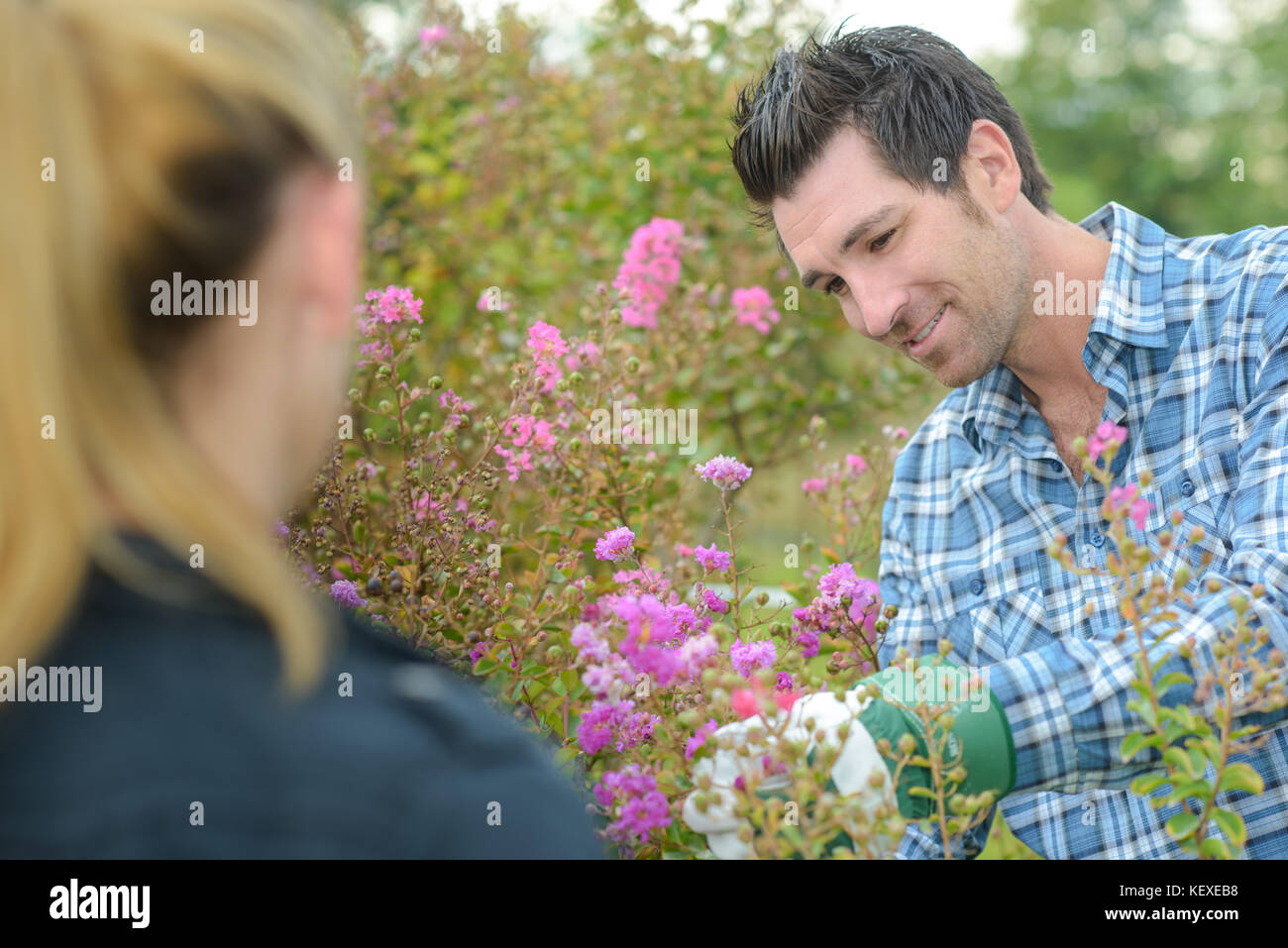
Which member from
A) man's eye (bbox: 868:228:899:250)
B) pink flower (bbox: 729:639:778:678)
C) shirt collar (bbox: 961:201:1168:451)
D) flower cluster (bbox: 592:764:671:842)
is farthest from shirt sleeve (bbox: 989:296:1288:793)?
man's eye (bbox: 868:228:899:250)

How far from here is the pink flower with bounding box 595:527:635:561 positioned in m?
1.70

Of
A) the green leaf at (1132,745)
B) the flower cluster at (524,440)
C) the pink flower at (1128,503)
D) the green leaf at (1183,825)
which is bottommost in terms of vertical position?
the green leaf at (1183,825)

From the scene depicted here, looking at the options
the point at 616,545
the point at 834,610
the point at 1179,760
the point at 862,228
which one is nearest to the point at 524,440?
the point at 616,545

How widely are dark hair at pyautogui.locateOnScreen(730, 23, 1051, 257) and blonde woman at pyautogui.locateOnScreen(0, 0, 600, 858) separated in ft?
4.74

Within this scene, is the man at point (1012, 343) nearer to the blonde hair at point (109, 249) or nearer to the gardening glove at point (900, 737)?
the gardening glove at point (900, 737)

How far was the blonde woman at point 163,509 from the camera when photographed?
72 cm

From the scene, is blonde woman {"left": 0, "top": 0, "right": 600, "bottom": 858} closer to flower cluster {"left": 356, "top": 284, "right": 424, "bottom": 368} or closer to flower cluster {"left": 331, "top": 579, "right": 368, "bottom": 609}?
flower cluster {"left": 331, "top": 579, "right": 368, "bottom": 609}

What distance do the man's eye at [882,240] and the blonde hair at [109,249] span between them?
1.40 meters

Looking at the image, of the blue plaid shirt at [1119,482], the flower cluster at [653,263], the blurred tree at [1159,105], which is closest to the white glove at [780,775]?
the blue plaid shirt at [1119,482]

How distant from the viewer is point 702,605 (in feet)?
5.47

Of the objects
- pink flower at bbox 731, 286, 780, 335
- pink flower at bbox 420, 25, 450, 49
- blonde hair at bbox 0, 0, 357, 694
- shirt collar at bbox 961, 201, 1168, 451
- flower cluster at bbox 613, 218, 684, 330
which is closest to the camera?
blonde hair at bbox 0, 0, 357, 694

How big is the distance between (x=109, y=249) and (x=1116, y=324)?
Result: 1.71 meters
